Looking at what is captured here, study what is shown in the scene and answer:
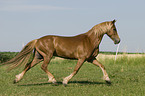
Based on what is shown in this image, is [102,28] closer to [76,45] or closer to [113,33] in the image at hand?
[113,33]

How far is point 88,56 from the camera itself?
7.75 metres

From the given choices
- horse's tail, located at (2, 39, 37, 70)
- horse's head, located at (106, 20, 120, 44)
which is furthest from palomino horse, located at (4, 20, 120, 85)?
horse's tail, located at (2, 39, 37, 70)

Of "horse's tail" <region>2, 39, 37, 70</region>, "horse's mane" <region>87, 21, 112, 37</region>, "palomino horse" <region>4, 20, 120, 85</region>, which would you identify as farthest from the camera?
"horse's tail" <region>2, 39, 37, 70</region>

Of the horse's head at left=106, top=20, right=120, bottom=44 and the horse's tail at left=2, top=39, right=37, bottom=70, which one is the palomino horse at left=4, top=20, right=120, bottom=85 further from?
the horse's tail at left=2, top=39, right=37, bottom=70

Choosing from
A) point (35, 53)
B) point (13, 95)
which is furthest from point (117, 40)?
point (13, 95)

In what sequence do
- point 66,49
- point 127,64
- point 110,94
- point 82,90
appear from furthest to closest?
point 127,64 → point 66,49 → point 82,90 → point 110,94

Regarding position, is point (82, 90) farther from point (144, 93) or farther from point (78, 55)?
point (144, 93)

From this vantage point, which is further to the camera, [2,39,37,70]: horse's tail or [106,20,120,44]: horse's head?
[2,39,37,70]: horse's tail

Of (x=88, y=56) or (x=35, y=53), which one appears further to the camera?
(x=35, y=53)

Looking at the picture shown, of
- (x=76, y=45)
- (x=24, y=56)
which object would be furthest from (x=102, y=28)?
(x=24, y=56)

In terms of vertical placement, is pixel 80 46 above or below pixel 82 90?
above

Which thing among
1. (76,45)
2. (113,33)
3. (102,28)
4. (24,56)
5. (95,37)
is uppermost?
(102,28)

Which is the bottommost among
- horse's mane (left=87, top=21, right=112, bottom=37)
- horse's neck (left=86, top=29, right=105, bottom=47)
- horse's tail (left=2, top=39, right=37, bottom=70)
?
horse's tail (left=2, top=39, right=37, bottom=70)

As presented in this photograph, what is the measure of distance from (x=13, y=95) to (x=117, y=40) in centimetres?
381
